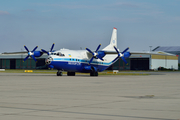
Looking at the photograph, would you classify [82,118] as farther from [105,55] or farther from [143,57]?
[143,57]

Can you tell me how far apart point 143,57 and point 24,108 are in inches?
4152

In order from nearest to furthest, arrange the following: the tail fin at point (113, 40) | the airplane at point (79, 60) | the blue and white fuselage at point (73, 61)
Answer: the blue and white fuselage at point (73, 61) < the airplane at point (79, 60) < the tail fin at point (113, 40)

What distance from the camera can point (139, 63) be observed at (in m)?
119

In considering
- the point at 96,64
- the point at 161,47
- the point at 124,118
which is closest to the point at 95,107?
the point at 124,118

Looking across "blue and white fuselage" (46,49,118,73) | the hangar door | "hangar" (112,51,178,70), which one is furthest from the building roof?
"blue and white fuselage" (46,49,118,73)

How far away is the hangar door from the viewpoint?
117 metres

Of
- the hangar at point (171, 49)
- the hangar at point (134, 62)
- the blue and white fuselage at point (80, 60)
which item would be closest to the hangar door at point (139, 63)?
the hangar at point (134, 62)

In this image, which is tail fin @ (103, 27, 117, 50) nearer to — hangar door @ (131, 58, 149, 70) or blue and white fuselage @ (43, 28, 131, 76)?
blue and white fuselage @ (43, 28, 131, 76)

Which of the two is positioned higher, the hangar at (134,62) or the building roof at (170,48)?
the building roof at (170,48)

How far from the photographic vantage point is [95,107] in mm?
13219

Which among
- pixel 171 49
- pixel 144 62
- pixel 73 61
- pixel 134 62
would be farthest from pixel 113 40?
pixel 171 49

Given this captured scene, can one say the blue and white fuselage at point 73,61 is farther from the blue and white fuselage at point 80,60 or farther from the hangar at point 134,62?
the hangar at point 134,62

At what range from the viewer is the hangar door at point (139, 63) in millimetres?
116675

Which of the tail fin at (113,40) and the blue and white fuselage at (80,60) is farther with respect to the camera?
the tail fin at (113,40)
